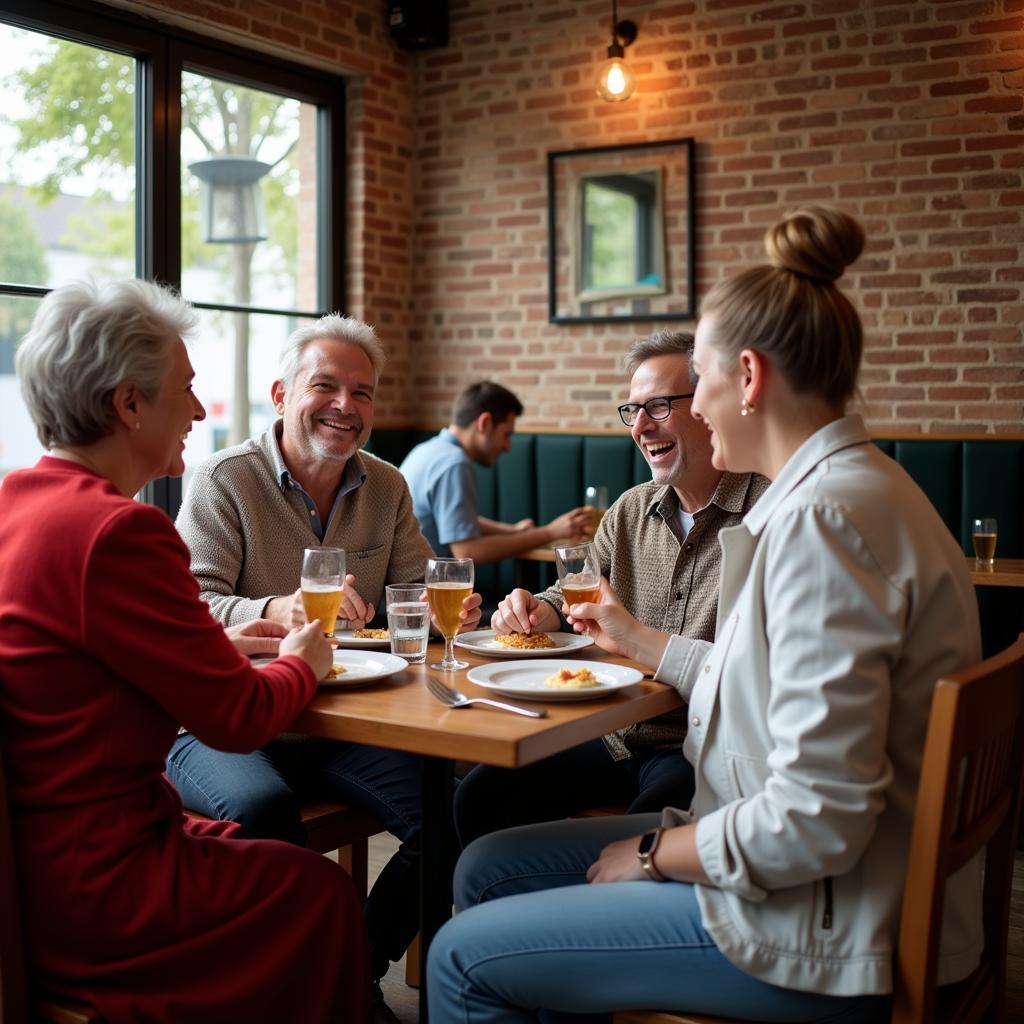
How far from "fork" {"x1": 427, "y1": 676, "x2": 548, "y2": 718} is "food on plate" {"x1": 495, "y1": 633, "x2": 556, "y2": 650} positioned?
0.96 feet

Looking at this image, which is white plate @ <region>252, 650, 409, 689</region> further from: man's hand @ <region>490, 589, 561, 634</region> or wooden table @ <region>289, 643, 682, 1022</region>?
man's hand @ <region>490, 589, 561, 634</region>

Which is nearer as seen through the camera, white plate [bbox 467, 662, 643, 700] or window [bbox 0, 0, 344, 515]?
white plate [bbox 467, 662, 643, 700]

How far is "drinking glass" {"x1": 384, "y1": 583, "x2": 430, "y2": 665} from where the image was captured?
209 centimetres

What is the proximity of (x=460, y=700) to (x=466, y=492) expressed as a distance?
3.17m

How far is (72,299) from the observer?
1746 millimetres

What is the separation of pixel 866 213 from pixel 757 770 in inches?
154

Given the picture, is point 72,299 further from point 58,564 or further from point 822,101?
point 822,101

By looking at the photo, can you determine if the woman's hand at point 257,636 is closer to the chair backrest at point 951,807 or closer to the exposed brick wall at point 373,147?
the chair backrest at point 951,807

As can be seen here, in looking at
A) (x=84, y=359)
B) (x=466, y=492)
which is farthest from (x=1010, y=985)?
(x=466, y=492)

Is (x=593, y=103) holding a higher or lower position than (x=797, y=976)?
higher

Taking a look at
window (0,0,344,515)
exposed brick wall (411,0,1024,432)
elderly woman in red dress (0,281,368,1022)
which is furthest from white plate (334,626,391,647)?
exposed brick wall (411,0,1024,432)

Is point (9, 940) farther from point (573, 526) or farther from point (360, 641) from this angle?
point (573, 526)

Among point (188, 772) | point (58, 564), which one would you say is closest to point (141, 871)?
point (58, 564)

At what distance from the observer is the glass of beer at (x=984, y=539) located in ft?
13.2
